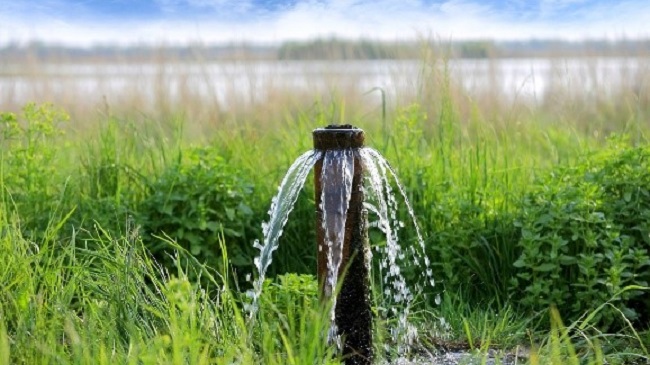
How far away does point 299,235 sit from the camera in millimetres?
4645

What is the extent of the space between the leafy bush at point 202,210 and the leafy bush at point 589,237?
1.27 meters

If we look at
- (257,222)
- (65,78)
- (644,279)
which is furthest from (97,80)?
(644,279)

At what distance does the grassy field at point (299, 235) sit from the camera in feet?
10.7

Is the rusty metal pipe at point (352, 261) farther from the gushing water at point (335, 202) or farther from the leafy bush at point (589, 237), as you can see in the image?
the leafy bush at point (589, 237)

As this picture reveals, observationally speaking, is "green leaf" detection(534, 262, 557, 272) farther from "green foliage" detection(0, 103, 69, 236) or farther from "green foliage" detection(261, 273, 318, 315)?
"green foliage" detection(0, 103, 69, 236)

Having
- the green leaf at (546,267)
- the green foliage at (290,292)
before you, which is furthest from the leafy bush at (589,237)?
the green foliage at (290,292)

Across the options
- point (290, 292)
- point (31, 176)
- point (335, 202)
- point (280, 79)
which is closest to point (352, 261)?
point (335, 202)

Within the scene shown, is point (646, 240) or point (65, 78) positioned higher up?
point (65, 78)

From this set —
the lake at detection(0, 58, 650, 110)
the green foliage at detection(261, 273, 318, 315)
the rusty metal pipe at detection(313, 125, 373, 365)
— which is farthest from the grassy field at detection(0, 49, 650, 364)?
the lake at detection(0, 58, 650, 110)

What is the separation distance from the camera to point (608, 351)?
3838 millimetres

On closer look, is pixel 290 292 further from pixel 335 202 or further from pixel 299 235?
pixel 299 235

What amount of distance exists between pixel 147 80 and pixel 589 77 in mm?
3328

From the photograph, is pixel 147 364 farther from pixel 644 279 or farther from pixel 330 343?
pixel 644 279

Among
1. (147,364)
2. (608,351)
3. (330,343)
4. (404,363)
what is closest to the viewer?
(147,364)
